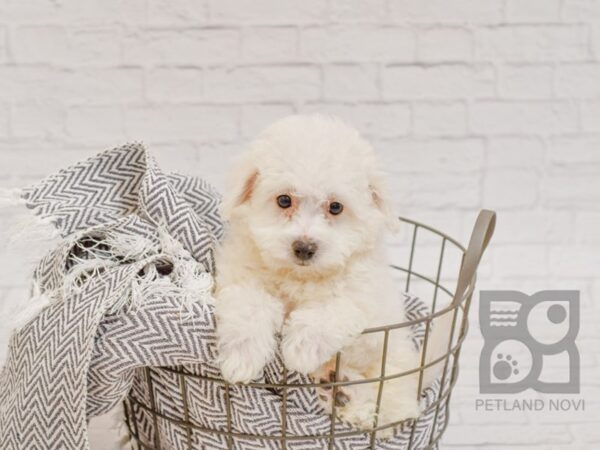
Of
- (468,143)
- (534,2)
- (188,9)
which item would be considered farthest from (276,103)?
(534,2)

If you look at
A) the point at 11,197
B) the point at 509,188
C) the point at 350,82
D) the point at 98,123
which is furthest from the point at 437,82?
the point at 11,197

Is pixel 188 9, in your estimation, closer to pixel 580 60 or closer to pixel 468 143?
pixel 468 143

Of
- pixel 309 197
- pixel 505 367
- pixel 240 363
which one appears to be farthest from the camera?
pixel 505 367

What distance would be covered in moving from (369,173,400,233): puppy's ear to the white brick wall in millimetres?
705

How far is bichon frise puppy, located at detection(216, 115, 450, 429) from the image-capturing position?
1094 millimetres

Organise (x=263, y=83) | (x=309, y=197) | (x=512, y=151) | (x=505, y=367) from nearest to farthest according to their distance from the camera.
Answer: (x=309, y=197)
(x=505, y=367)
(x=263, y=83)
(x=512, y=151)

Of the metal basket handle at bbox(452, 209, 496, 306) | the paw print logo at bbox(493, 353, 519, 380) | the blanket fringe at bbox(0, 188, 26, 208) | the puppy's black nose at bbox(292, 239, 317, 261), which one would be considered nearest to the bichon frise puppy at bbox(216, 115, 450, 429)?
the puppy's black nose at bbox(292, 239, 317, 261)

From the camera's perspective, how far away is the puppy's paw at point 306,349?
1061mm

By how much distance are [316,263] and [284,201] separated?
0.33 ft

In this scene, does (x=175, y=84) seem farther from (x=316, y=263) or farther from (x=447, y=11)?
(x=316, y=263)

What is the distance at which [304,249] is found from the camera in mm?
1122

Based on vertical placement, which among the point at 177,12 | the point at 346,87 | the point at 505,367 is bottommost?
the point at 505,367

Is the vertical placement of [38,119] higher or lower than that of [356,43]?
lower

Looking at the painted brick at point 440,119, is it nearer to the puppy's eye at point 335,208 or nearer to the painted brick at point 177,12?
the painted brick at point 177,12
